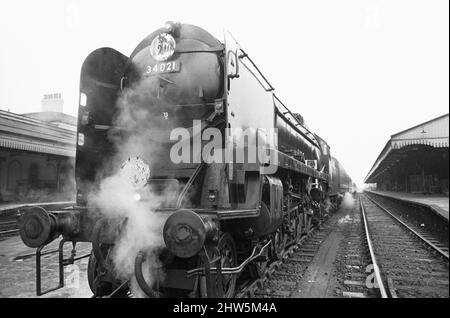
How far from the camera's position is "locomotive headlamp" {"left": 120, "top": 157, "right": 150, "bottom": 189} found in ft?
12.0

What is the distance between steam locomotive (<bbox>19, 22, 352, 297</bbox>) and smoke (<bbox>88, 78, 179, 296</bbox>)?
0.5 inches

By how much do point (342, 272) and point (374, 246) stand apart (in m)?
2.69

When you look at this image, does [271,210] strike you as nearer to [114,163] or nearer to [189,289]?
[189,289]

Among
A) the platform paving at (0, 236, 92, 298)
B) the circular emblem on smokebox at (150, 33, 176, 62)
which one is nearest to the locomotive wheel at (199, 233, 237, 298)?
the platform paving at (0, 236, 92, 298)

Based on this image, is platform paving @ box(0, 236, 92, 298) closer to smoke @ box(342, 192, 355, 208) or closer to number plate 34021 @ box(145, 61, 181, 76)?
number plate 34021 @ box(145, 61, 181, 76)

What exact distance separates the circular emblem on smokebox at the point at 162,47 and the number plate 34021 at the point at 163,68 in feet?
0.23

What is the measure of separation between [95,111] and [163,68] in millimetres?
992

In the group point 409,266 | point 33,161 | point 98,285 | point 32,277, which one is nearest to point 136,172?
point 98,285

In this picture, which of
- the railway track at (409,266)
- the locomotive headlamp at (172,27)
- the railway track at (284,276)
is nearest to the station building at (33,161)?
the locomotive headlamp at (172,27)

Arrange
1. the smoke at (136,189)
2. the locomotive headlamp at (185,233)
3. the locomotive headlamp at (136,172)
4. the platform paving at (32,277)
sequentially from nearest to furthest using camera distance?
the locomotive headlamp at (185,233)
the smoke at (136,189)
the locomotive headlamp at (136,172)
the platform paving at (32,277)

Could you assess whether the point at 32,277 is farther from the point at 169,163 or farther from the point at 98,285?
the point at 169,163

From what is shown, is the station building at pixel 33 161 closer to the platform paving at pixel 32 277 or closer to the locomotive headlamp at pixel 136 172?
the platform paving at pixel 32 277

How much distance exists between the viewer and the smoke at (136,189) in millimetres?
3123

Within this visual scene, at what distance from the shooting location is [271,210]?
4105mm
